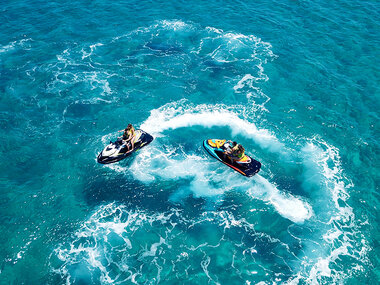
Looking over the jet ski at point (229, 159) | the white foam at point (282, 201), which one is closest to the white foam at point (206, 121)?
the jet ski at point (229, 159)

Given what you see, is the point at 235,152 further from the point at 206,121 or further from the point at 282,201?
the point at 206,121

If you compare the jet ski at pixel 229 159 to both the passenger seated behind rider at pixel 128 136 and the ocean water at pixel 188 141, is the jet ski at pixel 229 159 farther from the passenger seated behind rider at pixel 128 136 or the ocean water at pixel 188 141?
the passenger seated behind rider at pixel 128 136

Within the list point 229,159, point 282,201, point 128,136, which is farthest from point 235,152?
point 128,136

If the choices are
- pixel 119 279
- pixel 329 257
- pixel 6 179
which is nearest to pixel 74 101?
pixel 6 179

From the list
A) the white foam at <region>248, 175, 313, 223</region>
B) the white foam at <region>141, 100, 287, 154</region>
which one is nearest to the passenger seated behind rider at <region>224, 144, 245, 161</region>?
the white foam at <region>248, 175, 313, 223</region>

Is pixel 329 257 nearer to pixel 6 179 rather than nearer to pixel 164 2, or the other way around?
pixel 6 179

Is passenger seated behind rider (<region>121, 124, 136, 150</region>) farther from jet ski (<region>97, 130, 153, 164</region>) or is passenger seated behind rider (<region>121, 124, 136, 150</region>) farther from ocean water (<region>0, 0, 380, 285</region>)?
ocean water (<region>0, 0, 380, 285</region>)
